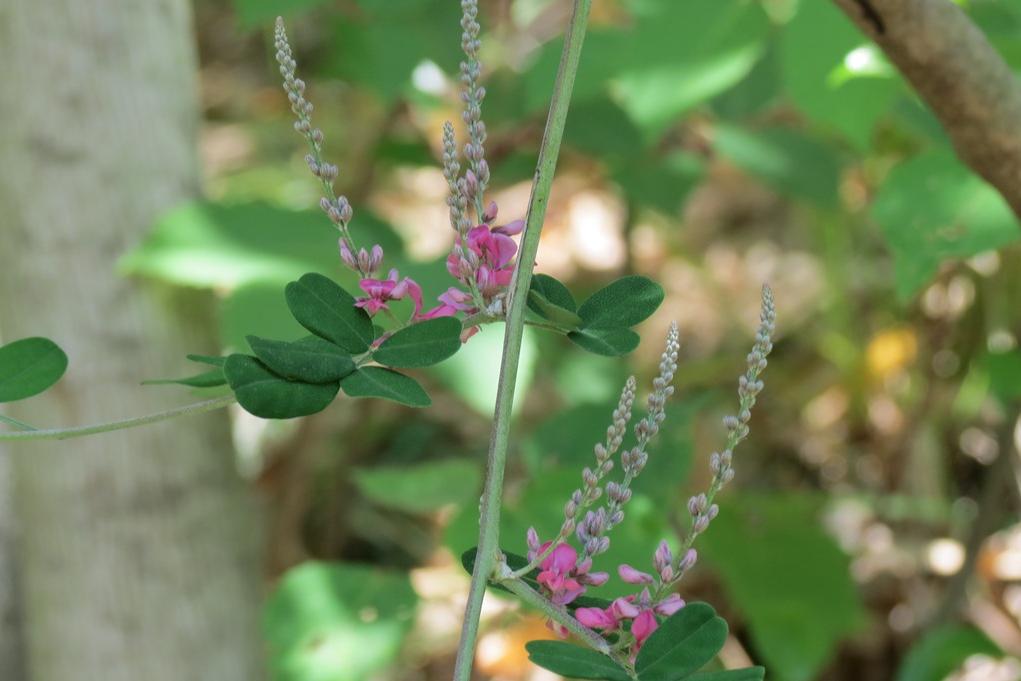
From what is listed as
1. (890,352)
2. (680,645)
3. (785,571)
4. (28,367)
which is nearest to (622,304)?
(680,645)

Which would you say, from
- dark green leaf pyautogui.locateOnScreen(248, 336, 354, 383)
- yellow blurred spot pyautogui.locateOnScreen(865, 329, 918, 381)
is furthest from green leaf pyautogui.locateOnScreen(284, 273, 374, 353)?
yellow blurred spot pyautogui.locateOnScreen(865, 329, 918, 381)

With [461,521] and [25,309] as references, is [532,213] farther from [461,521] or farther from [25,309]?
[25,309]

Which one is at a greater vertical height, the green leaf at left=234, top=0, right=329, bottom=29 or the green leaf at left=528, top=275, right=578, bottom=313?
the green leaf at left=234, top=0, right=329, bottom=29

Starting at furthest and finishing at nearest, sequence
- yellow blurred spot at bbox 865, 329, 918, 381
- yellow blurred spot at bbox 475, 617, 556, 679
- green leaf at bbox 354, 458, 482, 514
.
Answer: yellow blurred spot at bbox 865, 329, 918, 381 → yellow blurred spot at bbox 475, 617, 556, 679 → green leaf at bbox 354, 458, 482, 514

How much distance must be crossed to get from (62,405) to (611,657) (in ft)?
2.85

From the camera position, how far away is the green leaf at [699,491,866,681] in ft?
4.70

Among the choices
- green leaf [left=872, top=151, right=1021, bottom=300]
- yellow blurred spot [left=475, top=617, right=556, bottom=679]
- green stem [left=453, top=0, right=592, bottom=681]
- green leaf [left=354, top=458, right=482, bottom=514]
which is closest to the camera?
green stem [left=453, top=0, right=592, bottom=681]

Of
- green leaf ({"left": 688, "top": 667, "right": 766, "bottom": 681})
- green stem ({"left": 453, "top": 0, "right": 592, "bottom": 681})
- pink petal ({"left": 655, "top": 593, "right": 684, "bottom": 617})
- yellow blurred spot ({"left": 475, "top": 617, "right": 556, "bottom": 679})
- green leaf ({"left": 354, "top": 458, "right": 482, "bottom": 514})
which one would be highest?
green leaf ({"left": 354, "top": 458, "right": 482, "bottom": 514})

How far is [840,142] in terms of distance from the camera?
1.90 m

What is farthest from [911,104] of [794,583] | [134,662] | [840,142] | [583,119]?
[134,662]

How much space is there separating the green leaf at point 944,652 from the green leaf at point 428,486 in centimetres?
60

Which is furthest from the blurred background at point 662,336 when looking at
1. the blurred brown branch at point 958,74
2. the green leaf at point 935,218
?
the blurred brown branch at point 958,74

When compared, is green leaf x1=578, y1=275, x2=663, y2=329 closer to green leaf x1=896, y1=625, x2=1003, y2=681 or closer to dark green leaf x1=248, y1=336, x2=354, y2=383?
dark green leaf x1=248, y1=336, x2=354, y2=383

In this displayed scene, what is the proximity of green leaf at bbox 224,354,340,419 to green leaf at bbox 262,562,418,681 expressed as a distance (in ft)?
2.64
